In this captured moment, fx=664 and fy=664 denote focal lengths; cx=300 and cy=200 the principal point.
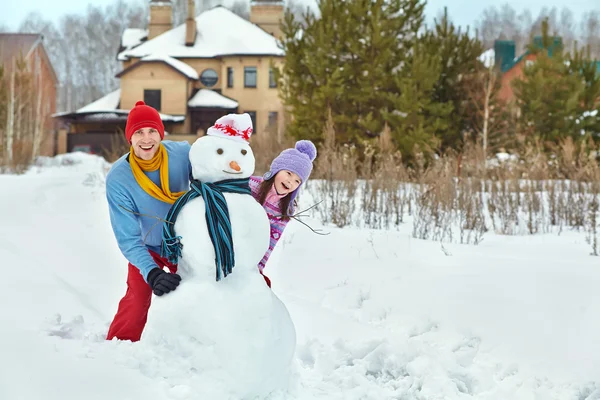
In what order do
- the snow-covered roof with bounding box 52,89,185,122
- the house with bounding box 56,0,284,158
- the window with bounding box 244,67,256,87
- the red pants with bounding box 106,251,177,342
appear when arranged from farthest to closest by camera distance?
the window with bounding box 244,67,256,87 < the house with bounding box 56,0,284,158 < the snow-covered roof with bounding box 52,89,185,122 < the red pants with bounding box 106,251,177,342

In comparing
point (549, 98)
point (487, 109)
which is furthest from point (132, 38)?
point (487, 109)

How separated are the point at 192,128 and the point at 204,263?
30.8 m

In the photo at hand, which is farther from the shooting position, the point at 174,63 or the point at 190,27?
the point at 190,27

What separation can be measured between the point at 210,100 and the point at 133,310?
2996 centimetres

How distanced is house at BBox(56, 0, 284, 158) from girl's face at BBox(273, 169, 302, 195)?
26.6 meters

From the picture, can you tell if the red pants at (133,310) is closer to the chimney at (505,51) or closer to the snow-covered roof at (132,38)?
the chimney at (505,51)

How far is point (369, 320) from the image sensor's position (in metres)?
→ 5.11

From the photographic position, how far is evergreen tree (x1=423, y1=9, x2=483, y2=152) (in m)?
17.3

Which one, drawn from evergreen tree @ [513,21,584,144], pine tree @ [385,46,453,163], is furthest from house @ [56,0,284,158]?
pine tree @ [385,46,453,163]

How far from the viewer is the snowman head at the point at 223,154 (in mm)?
3137

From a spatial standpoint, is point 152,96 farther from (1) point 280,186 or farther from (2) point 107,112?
(1) point 280,186

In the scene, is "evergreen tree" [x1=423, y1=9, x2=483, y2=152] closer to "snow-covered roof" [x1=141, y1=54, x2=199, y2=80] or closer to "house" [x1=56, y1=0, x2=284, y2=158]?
"house" [x1=56, y1=0, x2=284, y2=158]

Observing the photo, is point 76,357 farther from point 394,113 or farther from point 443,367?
point 394,113

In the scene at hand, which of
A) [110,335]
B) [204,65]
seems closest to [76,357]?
[110,335]
